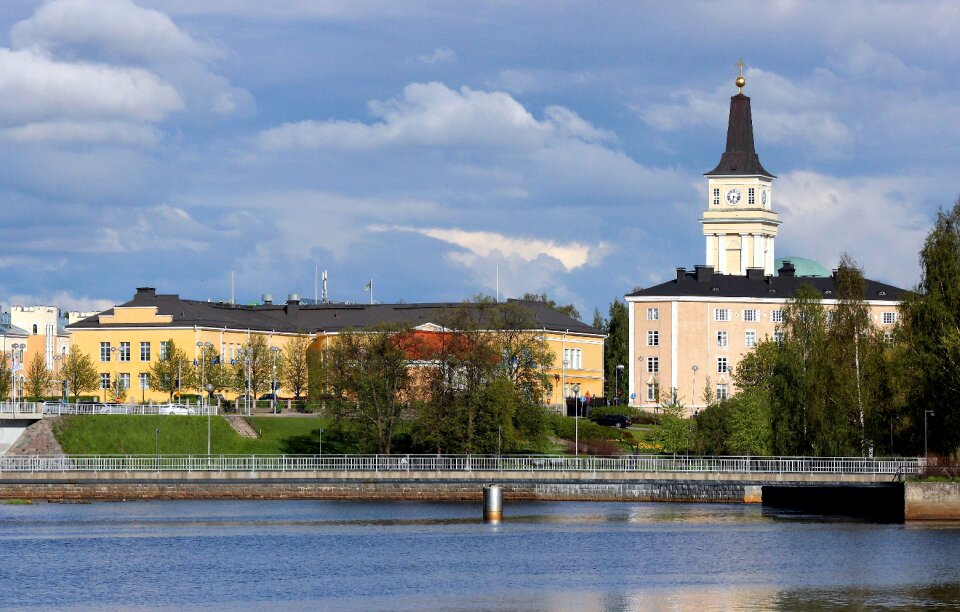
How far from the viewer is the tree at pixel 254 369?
153500 millimetres

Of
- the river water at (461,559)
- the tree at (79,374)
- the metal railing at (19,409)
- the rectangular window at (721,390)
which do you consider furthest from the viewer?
the rectangular window at (721,390)

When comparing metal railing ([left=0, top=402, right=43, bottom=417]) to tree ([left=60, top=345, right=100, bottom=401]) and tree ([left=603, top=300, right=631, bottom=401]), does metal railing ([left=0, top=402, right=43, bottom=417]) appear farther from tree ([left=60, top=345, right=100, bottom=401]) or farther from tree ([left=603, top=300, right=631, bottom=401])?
tree ([left=603, top=300, right=631, bottom=401])

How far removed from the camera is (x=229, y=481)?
95.2 m

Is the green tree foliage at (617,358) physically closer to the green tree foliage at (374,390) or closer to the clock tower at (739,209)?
the clock tower at (739,209)

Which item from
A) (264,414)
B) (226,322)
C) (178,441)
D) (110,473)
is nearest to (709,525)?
(110,473)

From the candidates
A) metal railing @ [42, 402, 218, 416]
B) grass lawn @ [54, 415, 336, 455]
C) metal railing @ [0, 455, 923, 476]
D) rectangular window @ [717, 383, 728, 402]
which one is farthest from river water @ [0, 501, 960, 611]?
rectangular window @ [717, 383, 728, 402]

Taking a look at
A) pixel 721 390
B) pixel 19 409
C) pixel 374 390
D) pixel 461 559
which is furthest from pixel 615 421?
pixel 461 559

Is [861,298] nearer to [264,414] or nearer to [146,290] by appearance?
A: [264,414]

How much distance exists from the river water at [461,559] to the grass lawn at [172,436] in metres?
18.4

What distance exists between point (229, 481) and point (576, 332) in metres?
74.6

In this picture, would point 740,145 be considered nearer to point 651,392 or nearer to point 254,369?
point 651,392

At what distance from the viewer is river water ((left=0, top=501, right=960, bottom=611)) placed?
210 ft

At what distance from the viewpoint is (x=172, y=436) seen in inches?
4889

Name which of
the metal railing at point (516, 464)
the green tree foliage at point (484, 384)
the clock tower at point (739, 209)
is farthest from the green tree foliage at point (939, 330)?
the clock tower at point (739, 209)
